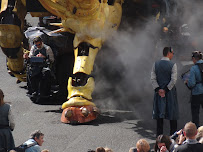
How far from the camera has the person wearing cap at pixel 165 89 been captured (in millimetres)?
9547

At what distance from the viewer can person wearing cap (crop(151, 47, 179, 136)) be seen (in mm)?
9547

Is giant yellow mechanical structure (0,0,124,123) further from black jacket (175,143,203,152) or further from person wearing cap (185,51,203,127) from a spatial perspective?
black jacket (175,143,203,152)

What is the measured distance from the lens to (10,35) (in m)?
13.4

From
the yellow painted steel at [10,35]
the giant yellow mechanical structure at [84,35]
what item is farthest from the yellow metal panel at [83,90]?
the yellow painted steel at [10,35]

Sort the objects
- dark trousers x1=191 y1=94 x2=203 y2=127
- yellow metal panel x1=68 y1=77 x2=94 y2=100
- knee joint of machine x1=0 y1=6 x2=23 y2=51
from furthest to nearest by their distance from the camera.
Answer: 1. knee joint of machine x1=0 y1=6 x2=23 y2=51
2. yellow metal panel x1=68 y1=77 x2=94 y2=100
3. dark trousers x1=191 y1=94 x2=203 y2=127

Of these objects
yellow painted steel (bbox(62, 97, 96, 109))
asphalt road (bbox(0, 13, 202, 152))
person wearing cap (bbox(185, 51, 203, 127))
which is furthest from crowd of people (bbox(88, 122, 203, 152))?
yellow painted steel (bbox(62, 97, 96, 109))

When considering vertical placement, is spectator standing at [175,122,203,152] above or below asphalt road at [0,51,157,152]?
above

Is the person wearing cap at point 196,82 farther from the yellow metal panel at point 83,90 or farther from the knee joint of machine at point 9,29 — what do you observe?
the knee joint of machine at point 9,29

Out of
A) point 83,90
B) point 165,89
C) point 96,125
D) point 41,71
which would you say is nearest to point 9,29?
point 41,71

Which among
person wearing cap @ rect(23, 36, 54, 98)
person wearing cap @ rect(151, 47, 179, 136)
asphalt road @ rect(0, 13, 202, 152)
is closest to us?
person wearing cap @ rect(151, 47, 179, 136)

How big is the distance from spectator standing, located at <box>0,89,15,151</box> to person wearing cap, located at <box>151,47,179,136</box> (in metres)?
2.48

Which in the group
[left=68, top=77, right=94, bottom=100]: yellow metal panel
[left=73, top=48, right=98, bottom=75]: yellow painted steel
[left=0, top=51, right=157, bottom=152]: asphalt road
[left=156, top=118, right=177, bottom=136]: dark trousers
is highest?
[left=73, top=48, right=98, bottom=75]: yellow painted steel

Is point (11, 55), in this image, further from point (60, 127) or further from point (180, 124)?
point (180, 124)

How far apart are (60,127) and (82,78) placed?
45.6 inches
